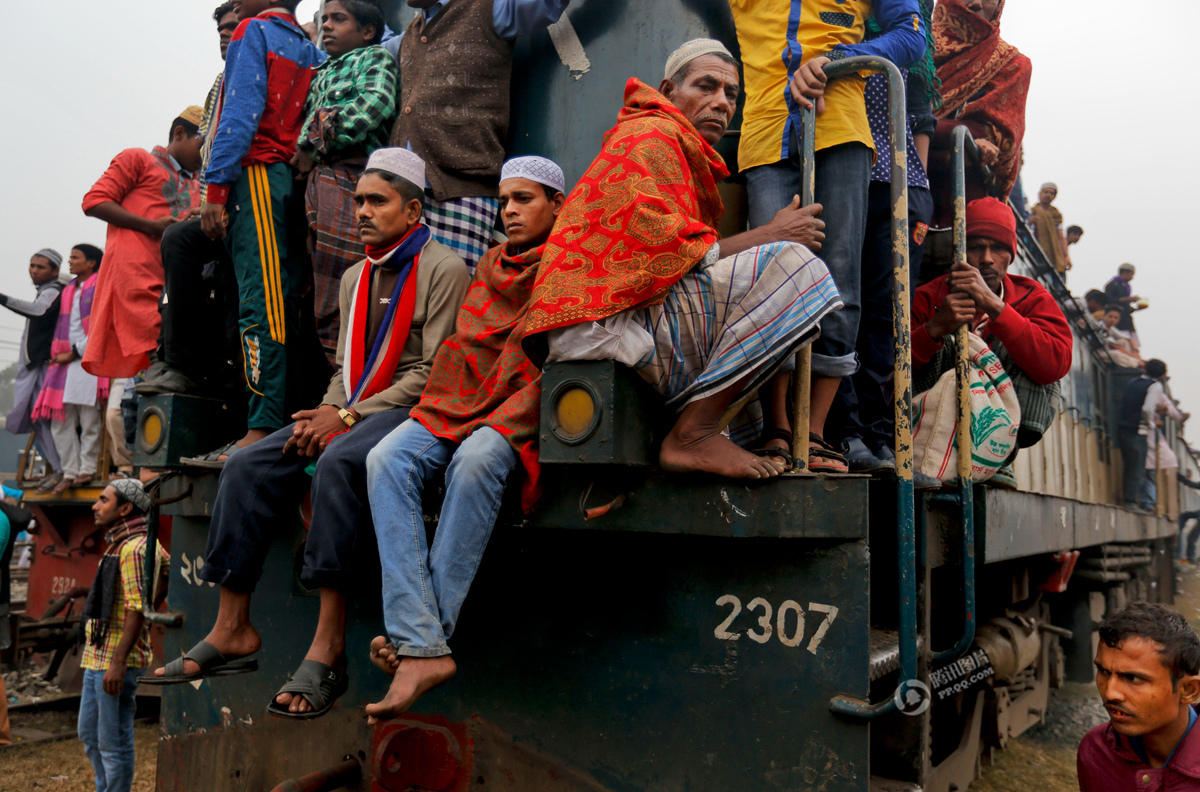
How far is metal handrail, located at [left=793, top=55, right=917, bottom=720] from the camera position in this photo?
79.6 inches

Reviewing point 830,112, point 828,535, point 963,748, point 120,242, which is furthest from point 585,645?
point 120,242

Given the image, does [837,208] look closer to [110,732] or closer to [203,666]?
[203,666]

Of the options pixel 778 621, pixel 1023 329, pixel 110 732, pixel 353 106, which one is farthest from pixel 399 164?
pixel 110 732

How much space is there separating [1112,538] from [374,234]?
523cm

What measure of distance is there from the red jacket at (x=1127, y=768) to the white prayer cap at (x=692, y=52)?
2024mm

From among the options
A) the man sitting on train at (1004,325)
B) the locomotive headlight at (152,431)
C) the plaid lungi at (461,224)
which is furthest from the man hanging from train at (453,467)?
the man sitting on train at (1004,325)

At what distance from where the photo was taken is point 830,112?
2.53m

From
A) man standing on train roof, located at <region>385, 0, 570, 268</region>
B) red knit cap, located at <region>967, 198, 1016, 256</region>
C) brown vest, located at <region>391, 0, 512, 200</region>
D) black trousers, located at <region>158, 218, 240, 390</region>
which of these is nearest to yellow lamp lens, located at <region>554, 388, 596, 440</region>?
man standing on train roof, located at <region>385, 0, 570, 268</region>

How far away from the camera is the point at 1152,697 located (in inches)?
86.6

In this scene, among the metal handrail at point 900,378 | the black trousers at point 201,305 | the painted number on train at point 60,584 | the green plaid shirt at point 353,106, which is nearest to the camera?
the metal handrail at point 900,378

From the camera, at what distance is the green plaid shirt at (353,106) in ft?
10.2

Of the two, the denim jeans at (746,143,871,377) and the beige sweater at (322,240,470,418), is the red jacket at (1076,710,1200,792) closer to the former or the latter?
the denim jeans at (746,143,871,377)

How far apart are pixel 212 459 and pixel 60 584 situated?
5325 mm

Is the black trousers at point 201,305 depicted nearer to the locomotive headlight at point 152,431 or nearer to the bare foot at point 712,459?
the locomotive headlight at point 152,431
